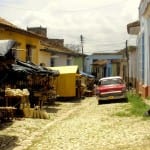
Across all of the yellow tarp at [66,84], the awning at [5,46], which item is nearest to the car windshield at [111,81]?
the yellow tarp at [66,84]

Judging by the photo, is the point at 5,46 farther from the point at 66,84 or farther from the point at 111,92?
the point at 66,84

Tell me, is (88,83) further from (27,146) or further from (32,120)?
(27,146)

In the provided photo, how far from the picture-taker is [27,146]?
1334 cm

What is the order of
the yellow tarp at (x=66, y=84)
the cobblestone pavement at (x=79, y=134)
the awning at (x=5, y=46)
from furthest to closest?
the yellow tarp at (x=66, y=84)
the awning at (x=5, y=46)
the cobblestone pavement at (x=79, y=134)

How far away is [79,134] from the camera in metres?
15.0

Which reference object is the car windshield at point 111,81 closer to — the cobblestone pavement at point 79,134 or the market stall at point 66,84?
the market stall at point 66,84

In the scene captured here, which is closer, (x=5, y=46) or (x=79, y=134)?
(x=5, y=46)

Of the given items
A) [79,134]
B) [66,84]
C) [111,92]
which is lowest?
[79,134]

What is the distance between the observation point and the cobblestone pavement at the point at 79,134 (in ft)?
42.3

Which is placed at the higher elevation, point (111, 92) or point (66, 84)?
point (66, 84)

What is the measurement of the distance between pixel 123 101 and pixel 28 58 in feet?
22.6

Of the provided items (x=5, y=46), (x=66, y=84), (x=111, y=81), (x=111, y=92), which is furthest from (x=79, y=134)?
(x=66, y=84)

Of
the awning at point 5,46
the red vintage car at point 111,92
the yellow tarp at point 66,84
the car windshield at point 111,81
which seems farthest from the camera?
the yellow tarp at point 66,84

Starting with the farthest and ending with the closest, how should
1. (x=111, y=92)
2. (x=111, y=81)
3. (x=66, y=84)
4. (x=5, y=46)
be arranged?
(x=66, y=84) < (x=111, y=81) < (x=111, y=92) < (x=5, y=46)
